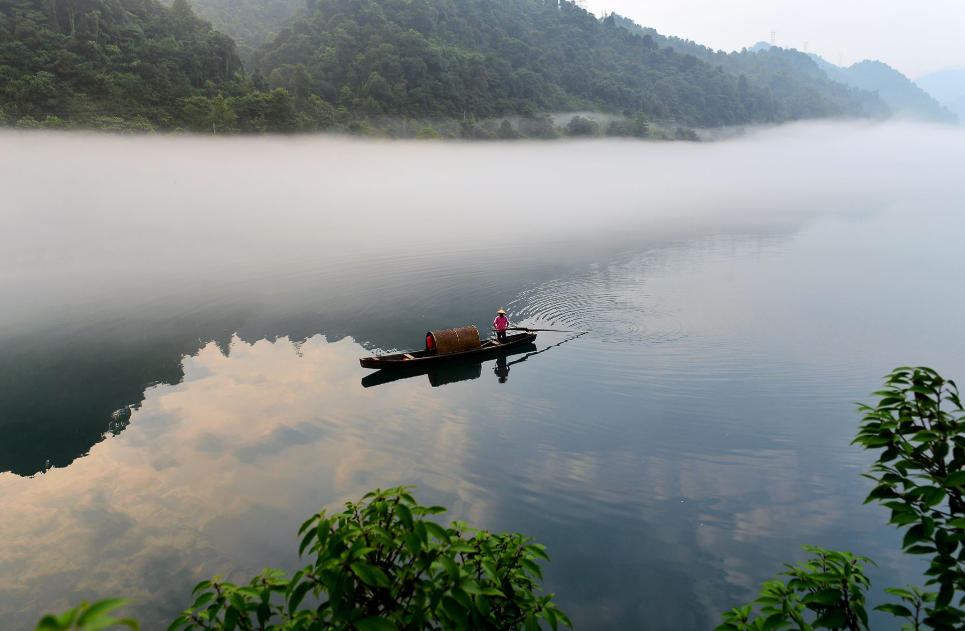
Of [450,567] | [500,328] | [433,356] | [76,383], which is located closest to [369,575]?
[450,567]

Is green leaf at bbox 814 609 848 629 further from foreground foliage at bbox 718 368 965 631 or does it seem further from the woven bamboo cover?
the woven bamboo cover

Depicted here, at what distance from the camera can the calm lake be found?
32.3 ft

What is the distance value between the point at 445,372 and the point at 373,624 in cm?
1609

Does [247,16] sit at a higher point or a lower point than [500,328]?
higher

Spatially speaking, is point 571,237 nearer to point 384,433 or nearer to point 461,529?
point 384,433

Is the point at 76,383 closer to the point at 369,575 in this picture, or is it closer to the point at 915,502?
the point at 369,575

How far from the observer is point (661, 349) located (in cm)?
1930

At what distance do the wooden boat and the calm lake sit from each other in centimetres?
50

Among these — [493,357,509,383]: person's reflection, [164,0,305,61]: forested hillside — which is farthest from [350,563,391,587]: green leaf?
[164,0,305,61]: forested hillside

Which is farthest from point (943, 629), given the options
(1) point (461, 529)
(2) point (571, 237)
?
(2) point (571, 237)

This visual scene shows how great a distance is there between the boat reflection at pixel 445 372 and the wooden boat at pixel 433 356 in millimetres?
199

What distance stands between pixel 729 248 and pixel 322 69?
88.0 m

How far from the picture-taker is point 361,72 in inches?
4299

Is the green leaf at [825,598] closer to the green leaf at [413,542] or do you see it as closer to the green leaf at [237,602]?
the green leaf at [413,542]
